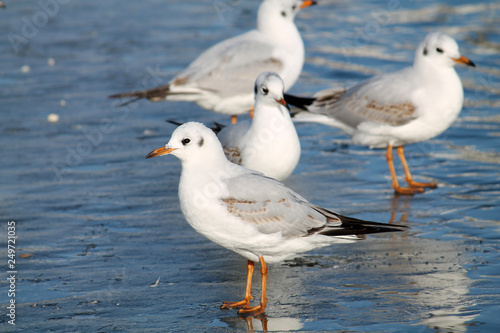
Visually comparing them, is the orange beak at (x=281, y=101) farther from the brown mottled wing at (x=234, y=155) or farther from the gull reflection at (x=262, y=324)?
the gull reflection at (x=262, y=324)

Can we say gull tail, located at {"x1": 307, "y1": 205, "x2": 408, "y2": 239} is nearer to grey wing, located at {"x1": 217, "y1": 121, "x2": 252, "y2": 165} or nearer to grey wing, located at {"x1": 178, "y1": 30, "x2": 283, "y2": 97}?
grey wing, located at {"x1": 217, "y1": 121, "x2": 252, "y2": 165}

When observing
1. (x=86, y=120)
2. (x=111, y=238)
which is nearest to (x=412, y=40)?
(x=86, y=120)

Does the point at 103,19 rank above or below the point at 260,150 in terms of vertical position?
above

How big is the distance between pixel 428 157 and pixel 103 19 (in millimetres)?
10134

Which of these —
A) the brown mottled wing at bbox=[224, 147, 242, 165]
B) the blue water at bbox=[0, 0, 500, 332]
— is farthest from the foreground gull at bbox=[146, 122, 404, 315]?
the brown mottled wing at bbox=[224, 147, 242, 165]

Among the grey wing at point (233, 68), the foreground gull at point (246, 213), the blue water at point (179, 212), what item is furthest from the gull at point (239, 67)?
the foreground gull at point (246, 213)

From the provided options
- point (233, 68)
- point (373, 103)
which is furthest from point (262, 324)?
point (233, 68)

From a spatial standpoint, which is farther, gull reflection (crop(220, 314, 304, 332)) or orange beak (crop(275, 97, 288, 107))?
orange beak (crop(275, 97, 288, 107))

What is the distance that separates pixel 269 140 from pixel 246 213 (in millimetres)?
1625

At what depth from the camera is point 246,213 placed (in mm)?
5141

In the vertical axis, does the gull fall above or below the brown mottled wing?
above

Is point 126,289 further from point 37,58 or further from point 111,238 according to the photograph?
point 37,58

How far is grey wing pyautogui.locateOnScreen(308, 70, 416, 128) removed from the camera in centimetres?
797

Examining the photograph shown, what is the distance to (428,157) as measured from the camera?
8766 millimetres
